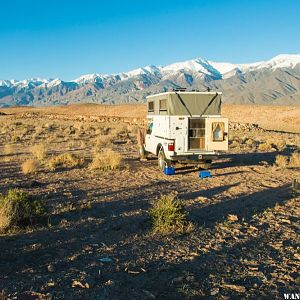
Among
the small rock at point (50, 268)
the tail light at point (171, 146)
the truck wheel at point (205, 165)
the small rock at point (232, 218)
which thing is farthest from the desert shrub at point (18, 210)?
the truck wheel at point (205, 165)

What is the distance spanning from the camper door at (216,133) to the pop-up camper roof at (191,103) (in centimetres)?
63

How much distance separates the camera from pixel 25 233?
294 inches

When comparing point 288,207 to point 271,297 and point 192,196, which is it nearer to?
point 192,196

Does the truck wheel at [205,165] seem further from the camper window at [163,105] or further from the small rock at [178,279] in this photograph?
the small rock at [178,279]

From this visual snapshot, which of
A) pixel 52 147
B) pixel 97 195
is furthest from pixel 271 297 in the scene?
pixel 52 147

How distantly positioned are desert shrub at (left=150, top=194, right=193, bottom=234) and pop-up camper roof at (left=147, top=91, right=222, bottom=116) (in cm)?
636

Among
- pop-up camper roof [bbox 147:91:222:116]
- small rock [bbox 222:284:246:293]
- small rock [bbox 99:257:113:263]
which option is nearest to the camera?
small rock [bbox 222:284:246:293]

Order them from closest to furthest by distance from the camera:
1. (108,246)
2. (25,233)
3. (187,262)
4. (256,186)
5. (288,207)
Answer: (187,262), (108,246), (25,233), (288,207), (256,186)

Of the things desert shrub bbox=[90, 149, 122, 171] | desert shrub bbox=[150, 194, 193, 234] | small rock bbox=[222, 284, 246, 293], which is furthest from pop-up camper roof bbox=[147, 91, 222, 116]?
small rock bbox=[222, 284, 246, 293]

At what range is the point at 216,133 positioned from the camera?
13.7m

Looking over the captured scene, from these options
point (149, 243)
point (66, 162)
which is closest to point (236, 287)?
point (149, 243)

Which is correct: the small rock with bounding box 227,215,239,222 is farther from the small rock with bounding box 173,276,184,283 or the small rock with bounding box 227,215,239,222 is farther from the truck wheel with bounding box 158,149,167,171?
the truck wheel with bounding box 158,149,167,171

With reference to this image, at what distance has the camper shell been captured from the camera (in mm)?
13727

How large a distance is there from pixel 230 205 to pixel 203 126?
5332 mm
